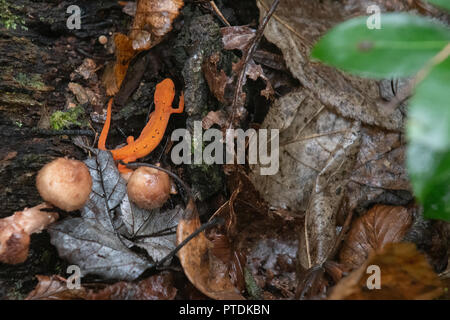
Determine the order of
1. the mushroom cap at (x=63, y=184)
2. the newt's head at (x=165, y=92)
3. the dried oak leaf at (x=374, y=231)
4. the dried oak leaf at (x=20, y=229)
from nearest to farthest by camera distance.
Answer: the dried oak leaf at (x=20, y=229) → the mushroom cap at (x=63, y=184) → the dried oak leaf at (x=374, y=231) → the newt's head at (x=165, y=92)

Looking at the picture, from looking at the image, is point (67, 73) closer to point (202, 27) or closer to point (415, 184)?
point (202, 27)

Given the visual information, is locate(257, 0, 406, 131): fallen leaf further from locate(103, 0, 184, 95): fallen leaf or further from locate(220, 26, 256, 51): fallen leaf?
locate(103, 0, 184, 95): fallen leaf

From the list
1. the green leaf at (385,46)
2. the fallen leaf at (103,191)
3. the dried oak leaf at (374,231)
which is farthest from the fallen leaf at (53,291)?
the green leaf at (385,46)

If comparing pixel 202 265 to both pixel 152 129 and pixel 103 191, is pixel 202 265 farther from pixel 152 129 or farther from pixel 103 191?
pixel 152 129

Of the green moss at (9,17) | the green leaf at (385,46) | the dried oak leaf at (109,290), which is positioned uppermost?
the green moss at (9,17)

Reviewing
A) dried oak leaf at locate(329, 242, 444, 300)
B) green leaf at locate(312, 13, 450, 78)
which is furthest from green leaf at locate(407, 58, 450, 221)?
dried oak leaf at locate(329, 242, 444, 300)

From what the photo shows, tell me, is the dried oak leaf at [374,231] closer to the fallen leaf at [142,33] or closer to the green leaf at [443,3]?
the green leaf at [443,3]
